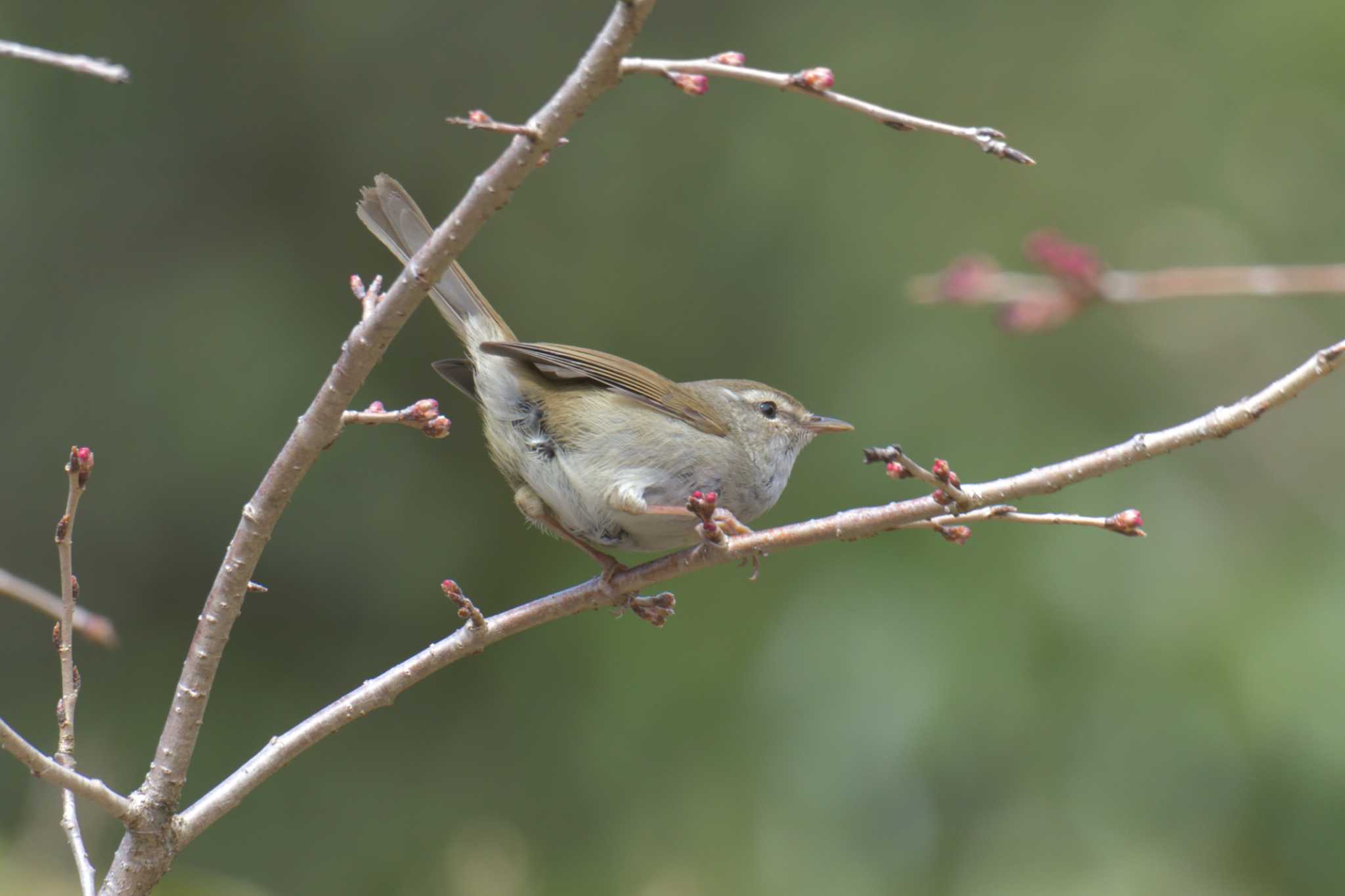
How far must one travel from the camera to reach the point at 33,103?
688cm

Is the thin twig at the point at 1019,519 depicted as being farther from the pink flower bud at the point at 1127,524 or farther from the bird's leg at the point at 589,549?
the bird's leg at the point at 589,549

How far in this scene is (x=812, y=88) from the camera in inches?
79.7

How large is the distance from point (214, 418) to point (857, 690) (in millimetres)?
3764

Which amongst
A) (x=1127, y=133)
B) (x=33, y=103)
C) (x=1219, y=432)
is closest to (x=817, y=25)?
(x=1127, y=133)

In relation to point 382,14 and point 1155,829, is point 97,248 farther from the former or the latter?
point 1155,829

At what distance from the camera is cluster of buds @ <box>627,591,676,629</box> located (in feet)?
10.7

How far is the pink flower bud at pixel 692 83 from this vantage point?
Answer: 2.12 metres

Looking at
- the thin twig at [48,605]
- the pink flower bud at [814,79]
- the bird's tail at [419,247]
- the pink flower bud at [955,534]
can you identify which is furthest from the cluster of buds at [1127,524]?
the thin twig at [48,605]

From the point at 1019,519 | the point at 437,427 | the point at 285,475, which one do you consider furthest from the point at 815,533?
the point at 285,475

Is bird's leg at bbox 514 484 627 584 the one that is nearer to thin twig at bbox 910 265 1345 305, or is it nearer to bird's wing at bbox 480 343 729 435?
bird's wing at bbox 480 343 729 435

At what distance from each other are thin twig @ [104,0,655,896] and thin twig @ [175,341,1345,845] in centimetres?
7

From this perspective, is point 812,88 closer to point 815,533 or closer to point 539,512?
point 815,533

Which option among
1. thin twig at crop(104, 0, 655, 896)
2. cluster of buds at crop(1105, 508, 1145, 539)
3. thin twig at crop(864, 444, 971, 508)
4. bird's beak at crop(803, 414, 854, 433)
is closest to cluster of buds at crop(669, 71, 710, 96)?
thin twig at crop(104, 0, 655, 896)

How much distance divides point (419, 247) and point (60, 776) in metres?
1.77
